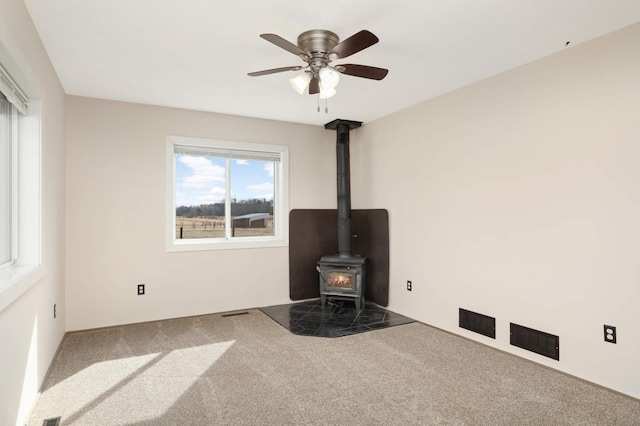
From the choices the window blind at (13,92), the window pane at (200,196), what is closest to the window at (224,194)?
the window pane at (200,196)

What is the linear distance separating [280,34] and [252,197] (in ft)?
8.61

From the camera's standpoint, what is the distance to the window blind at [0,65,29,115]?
1.97m

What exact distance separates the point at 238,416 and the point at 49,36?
2.78 m

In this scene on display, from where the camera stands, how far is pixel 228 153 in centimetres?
462

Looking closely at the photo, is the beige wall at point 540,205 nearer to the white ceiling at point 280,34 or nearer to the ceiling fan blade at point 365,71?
the white ceiling at point 280,34

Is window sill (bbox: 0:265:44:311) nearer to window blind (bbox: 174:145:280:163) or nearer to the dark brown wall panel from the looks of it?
window blind (bbox: 174:145:280:163)

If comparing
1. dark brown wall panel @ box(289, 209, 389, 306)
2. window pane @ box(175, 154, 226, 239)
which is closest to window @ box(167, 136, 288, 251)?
window pane @ box(175, 154, 226, 239)

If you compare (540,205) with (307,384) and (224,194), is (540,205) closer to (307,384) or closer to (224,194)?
(307,384)

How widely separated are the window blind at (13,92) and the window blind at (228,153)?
1.98 meters

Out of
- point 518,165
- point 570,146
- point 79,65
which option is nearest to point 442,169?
point 518,165

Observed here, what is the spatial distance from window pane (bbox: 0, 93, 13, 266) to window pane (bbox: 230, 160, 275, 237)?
2554 mm

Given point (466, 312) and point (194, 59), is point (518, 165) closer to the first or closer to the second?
point (466, 312)

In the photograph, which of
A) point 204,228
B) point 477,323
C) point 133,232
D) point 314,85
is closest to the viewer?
point 314,85

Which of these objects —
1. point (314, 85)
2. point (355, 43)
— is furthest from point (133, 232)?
point (355, 43)
